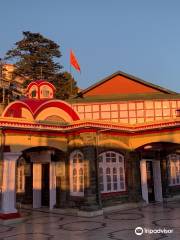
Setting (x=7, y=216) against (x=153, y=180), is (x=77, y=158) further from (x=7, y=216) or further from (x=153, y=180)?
(x=153, y=180)

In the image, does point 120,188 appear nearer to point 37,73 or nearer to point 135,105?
point 135,105

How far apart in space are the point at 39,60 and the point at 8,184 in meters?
31.0

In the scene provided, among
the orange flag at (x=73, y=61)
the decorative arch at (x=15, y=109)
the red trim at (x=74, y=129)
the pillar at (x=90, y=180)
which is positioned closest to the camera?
the red trim at (x=74, y=129)

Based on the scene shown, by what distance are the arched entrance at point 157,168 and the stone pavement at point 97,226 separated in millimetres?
2856

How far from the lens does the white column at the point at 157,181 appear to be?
59.9 ft

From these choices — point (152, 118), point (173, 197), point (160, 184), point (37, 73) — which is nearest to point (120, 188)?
point (160, 184)

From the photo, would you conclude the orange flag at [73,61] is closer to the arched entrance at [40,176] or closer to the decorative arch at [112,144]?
the arched entrance at [40,176]

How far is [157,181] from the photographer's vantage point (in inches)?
723

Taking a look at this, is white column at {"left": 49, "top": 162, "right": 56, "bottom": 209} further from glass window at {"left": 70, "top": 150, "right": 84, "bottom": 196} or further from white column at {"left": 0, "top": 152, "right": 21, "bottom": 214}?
white column at {"left": 0, "top": 152, "right": 21, "bottom": 214}

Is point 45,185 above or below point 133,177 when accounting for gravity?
below

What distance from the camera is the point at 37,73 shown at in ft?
135

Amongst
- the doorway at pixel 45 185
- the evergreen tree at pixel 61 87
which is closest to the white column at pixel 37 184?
the doorway at pixel 45 185

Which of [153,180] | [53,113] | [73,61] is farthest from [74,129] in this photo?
[73,61]

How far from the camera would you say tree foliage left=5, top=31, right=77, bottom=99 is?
4109 centimetres
